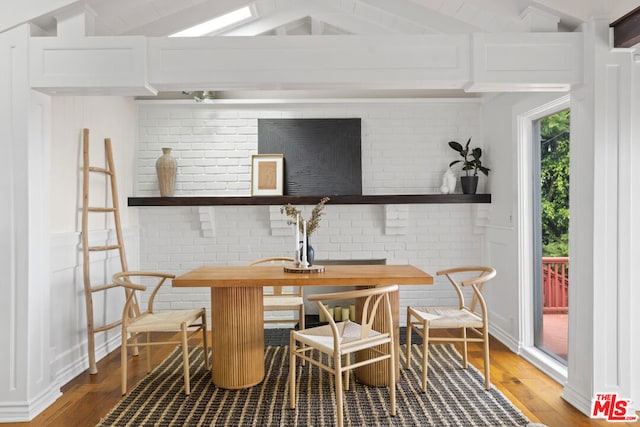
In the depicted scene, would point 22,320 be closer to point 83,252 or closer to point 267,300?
point 83,252

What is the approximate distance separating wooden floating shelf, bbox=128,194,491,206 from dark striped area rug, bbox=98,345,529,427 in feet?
5.38

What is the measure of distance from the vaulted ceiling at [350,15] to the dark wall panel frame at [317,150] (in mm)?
911

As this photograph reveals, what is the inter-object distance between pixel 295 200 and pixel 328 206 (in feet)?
1.51

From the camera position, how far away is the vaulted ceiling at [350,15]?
2.92 metres

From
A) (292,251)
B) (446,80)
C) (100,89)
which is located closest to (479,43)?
(446,80)

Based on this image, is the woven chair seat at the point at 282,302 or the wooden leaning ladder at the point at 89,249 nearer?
the wooden leaning ladder at the point at 89,249

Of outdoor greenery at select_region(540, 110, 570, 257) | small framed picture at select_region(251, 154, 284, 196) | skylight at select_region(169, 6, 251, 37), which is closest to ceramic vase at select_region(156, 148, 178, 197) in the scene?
small framed picture at select_region(251, 154, 284, 196)

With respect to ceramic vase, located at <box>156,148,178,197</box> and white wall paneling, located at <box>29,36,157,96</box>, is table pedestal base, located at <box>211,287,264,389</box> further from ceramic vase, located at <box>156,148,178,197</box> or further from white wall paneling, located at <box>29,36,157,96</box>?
ceramic vase, located at <box>156,148,178,197</box>

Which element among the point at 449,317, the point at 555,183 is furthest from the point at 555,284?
the point at 449,317

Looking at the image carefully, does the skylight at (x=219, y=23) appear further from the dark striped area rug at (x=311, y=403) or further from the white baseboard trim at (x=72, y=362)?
the dark striped area rug at (x=311, y=403)

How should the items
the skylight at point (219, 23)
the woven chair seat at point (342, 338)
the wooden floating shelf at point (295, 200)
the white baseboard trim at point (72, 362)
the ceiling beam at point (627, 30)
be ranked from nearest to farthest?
the ceiling beam at point (627, 30) → the woven chair seat at point (342, 338) → the white baseboard trim at point (72, 362) → the skylight at point (219, 23) → the wooden floating shelf at point (295, 200)

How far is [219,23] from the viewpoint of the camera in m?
4.32

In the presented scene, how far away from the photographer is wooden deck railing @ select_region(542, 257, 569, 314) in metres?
3.90

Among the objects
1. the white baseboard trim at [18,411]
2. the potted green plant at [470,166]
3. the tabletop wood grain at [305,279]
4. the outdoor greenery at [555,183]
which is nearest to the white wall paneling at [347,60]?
the outdoor greenery at [555,183]
